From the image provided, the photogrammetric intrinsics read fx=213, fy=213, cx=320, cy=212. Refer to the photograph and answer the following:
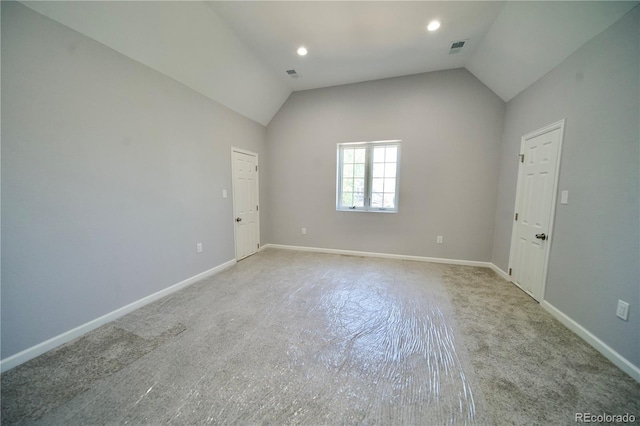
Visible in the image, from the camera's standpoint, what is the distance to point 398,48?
2.99 metres

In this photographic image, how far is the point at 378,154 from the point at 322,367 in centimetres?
353

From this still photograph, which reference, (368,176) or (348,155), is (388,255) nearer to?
(368,176)

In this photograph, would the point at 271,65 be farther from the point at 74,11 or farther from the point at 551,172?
the point at 551,172

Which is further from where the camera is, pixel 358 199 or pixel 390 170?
pixel 358 199

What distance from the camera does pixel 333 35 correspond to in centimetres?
273

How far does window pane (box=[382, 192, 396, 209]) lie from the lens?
13.3 ft

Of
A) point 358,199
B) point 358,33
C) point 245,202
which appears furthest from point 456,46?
point 245,202

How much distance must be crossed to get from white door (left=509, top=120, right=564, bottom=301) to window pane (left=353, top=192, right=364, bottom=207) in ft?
7.57

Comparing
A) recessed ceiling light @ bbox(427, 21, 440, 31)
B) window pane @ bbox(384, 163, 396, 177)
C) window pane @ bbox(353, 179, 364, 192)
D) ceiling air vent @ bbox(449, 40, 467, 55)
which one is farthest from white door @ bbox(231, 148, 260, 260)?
ceiling air vent @ bbox(449, 40, 467, 55)

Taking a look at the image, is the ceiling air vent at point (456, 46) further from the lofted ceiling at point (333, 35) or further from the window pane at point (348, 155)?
the window pane at point (348, 155)

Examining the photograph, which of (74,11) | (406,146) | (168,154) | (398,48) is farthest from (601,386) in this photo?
(74,11)

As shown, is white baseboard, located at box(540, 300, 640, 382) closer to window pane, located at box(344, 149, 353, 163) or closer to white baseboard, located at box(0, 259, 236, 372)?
window pane, located at box(344, 149, 353, 163)

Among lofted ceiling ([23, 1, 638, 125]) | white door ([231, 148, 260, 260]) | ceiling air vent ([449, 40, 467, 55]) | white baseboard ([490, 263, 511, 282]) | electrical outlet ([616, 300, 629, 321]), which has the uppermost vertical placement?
ceiling air vent ([449, 40, 467, 55])

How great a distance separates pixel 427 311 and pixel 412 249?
69.6 inches
